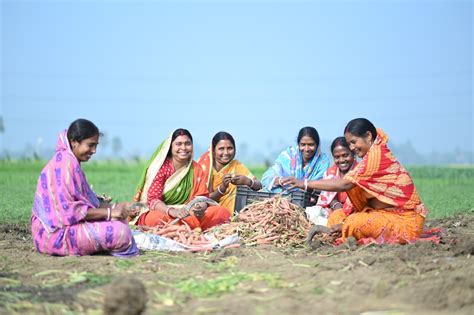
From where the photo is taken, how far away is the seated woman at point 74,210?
686 centimetres

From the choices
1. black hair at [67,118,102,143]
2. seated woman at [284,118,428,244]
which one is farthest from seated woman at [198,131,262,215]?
black hair at [67,118,102,143]

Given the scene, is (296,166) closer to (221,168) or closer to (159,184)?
(221,168)

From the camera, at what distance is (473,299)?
16.9 feet

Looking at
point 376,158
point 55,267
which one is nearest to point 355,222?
point 376,158

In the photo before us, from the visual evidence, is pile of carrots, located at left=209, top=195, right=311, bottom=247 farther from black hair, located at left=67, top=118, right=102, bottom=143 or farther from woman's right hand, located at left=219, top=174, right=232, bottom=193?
black hair, located at left=67, top=118, right=102, bottom=143

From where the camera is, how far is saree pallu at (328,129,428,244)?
7.74m

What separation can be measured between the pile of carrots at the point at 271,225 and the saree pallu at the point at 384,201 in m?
0.67

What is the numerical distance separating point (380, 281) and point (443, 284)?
20.3 inches

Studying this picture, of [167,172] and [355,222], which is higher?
[167,172]

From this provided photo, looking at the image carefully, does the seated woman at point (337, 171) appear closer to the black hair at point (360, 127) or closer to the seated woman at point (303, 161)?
the seated woman at point (303, 161)

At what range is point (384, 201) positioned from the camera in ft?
25.7

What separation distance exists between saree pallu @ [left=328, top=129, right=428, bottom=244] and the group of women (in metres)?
0.01

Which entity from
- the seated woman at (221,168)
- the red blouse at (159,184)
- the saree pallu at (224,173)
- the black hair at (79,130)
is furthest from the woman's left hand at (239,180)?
the black hair at (79,130)

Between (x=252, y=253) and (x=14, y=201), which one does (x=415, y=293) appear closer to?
(x=252, y=253)
